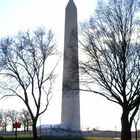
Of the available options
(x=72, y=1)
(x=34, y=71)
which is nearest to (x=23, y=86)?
(x=34, y=71)

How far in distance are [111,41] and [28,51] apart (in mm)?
12947

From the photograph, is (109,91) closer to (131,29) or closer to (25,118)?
(131,29)

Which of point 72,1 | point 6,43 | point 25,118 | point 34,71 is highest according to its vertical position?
point 72,1

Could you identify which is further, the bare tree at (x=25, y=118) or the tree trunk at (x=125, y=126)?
the bare tree at (x=25, y=118)

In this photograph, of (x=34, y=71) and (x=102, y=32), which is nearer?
(x=102, y=32)

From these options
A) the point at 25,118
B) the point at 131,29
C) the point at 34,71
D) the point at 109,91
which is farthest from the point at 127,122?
the point at 25,118

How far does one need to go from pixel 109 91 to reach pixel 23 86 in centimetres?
1181

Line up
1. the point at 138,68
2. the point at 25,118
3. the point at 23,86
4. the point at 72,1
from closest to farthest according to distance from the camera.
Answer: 1. the point at 138,68
2. the point at 23,86
3. the point at 72,1
4. the point at 25,118

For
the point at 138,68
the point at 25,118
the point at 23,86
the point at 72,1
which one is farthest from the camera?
the point at 25,118

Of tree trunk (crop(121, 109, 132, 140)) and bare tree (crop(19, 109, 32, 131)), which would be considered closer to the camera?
tree trunk (crop(121, 109, 132, 140))

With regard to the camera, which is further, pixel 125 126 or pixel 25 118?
pixel 25 118

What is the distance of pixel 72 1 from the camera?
6444cm

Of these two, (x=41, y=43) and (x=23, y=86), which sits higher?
(x=41, y=43)

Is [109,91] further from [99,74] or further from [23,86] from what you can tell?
[23,86]
